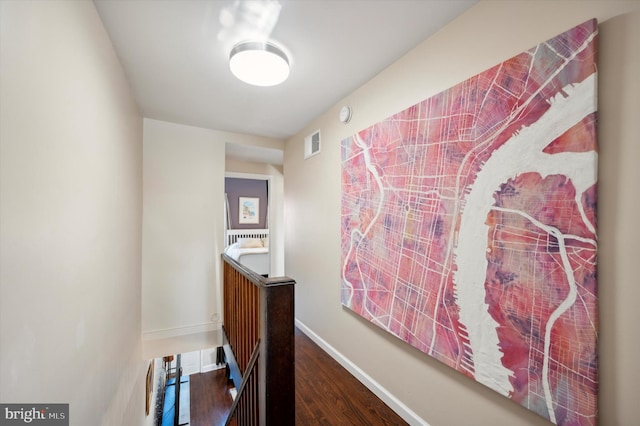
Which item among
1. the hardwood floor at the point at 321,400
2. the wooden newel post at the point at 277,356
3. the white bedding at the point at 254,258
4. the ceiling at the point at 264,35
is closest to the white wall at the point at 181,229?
the ceiling at the point at 264,35

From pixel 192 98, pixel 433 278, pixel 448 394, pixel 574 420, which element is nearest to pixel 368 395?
pixel 448 394

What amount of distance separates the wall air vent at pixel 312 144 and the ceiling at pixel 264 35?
0.39 meters

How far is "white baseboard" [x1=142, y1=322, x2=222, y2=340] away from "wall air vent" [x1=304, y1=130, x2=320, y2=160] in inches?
94.2

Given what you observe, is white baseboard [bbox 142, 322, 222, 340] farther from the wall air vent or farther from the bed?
the wall air vent

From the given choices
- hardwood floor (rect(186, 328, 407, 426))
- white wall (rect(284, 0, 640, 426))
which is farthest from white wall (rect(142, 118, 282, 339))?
white wall (rect(284, 0, 640, 426))

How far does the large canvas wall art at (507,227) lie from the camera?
937mm

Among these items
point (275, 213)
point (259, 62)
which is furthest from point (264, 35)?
point (275, 213)

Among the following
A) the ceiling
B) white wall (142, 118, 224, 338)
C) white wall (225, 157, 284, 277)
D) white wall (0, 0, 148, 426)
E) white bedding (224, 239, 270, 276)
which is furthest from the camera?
white bedding (224, 239, 270, 276)

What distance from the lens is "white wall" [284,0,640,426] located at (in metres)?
0.86

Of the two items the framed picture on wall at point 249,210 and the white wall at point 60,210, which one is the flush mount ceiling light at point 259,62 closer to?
the white wall at point 60,210

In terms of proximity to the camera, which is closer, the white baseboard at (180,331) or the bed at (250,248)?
the white baseboard at (180,331)

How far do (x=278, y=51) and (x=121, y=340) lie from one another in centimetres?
241

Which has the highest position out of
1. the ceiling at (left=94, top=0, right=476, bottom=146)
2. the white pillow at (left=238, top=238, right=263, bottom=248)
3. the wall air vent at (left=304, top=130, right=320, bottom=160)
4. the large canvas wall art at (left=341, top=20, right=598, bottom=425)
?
the ceiling at (left=94, top=0, right=476, bottom=146)

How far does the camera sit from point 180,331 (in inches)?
117
